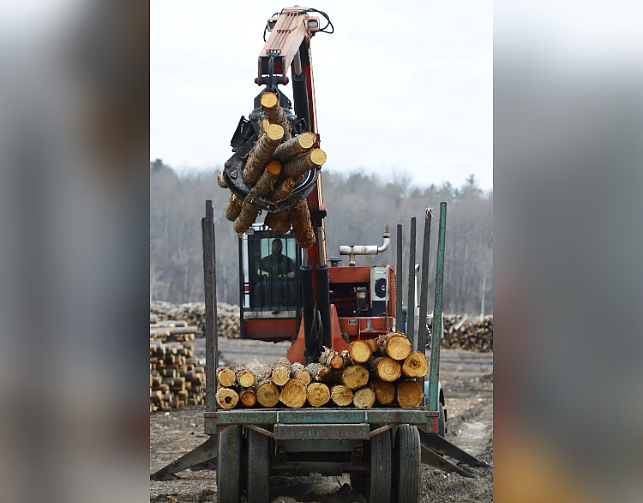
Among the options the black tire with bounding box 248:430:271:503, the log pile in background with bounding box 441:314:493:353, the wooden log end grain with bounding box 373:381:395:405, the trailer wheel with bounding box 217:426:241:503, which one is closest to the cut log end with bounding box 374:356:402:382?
the wooden log end grain with bounding box 373:381:395:405

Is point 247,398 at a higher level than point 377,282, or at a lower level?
lower

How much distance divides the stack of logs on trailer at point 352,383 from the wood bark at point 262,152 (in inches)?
67.1

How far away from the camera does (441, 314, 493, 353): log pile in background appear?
72.4ft

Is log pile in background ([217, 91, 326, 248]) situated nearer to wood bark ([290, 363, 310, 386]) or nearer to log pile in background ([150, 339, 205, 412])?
wood bark ([290, 363, 310, 386])

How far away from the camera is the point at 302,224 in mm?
7004

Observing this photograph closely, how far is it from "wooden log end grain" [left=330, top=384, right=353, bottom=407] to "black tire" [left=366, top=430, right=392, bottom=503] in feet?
1.75

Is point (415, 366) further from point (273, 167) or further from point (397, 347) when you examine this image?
point (273, 167)
